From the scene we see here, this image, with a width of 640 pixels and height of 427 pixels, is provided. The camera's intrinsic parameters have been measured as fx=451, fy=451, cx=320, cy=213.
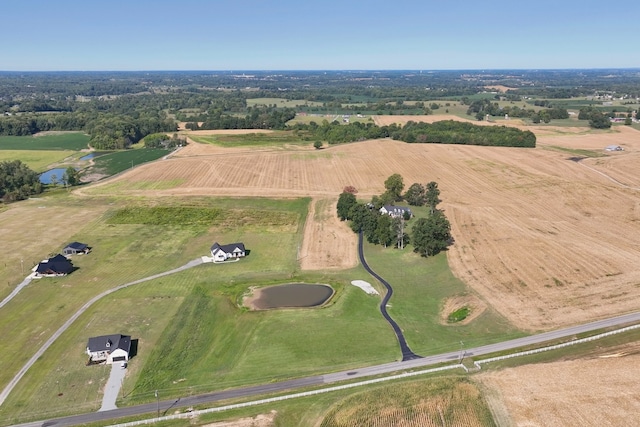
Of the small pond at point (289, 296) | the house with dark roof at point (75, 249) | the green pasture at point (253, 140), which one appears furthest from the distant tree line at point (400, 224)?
the green pasture at point (253, 140)

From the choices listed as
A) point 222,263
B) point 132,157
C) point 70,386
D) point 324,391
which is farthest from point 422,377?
point 132,157

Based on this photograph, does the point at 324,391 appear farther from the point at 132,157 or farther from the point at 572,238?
the point at 132,157

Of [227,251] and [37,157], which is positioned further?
[37,157]

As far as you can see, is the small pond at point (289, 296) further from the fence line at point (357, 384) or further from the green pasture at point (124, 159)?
the green pasture at point (124, 159)

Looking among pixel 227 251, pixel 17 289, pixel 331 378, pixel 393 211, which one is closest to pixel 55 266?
pixel 17 289

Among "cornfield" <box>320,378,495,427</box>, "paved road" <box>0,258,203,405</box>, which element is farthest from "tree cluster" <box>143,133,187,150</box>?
"cornfield" <box>320,378,495,427</box>

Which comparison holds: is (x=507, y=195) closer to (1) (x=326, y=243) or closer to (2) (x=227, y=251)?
(1) (x=326, y=243)
